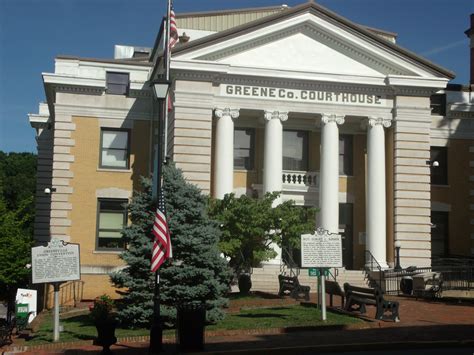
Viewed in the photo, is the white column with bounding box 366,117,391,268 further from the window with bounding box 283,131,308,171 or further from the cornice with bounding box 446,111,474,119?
the cornice with bounding box 446,111,474,119

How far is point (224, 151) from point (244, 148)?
338 cm

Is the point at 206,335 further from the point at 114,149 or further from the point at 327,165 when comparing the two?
the point at 114,149

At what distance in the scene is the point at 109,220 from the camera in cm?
3325

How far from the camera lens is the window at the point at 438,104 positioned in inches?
1436

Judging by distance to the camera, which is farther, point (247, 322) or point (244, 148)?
point (244, 148)

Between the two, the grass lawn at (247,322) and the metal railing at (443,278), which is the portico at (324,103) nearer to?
the metal railing at (443,278)

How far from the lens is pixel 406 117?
106ft

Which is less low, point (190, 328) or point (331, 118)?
point (331, 118)

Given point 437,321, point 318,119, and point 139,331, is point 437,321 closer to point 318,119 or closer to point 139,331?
point 139,331

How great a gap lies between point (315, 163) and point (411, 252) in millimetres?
6630

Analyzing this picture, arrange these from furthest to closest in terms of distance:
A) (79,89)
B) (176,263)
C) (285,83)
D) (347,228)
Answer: (347,228)
(79,89)
(285,83)
(176,263)

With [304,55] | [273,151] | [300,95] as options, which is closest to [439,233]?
[273,151]

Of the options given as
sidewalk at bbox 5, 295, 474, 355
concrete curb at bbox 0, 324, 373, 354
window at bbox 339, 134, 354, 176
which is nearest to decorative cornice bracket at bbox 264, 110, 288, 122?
window at bbox 339, 134, 354, 176

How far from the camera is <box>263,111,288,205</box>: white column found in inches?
1236
